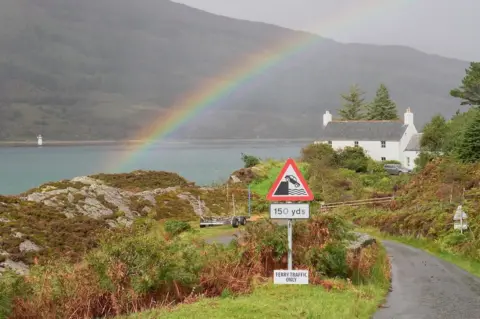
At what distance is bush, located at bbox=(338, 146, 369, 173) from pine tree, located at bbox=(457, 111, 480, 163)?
26.3m

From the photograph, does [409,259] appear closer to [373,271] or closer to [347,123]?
[373,271]

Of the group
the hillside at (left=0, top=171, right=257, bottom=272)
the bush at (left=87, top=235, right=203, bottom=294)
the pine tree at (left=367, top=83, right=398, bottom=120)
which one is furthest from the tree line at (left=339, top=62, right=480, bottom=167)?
the bush at (left=87, top=235, right=203, bottom=294)

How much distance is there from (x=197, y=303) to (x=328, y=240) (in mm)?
4731

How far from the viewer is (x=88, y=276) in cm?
1120

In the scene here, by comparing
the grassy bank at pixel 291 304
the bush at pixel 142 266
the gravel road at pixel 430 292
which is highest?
the bush at pixel 142 266

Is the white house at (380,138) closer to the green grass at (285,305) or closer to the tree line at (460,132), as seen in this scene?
the tree line at (460,132)

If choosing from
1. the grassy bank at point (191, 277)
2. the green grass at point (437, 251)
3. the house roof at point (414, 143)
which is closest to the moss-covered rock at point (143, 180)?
the green grass at point (437, 251)

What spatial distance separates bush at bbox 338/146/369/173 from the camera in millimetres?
73000

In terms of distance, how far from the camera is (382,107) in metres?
122

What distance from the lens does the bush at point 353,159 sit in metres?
73.0

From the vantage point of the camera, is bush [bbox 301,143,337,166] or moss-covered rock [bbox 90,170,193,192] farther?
bush [bbox 301,143,337,166]

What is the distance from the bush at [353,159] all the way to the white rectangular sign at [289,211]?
201 ft

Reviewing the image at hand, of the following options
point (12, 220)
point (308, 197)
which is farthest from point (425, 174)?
point (308, 197)

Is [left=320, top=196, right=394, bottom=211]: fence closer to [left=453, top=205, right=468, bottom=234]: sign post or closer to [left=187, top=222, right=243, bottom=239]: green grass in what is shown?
[left=187, top=222, right=243, bottom=239]: green grass
